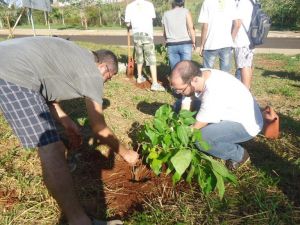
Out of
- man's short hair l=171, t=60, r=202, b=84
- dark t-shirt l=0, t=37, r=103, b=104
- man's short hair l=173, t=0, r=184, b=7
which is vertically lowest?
man's short hair l=171, t=60, r=202, b=84

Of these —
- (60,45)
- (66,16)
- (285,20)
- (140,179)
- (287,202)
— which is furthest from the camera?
(66,16)

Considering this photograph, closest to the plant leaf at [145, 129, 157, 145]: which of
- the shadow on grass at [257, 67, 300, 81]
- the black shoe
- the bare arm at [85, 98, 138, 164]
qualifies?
the bare arm at [85, 98, 138, 164]

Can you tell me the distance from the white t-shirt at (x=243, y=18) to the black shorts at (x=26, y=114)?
11.3ft

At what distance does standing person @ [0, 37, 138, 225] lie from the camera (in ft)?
6.97

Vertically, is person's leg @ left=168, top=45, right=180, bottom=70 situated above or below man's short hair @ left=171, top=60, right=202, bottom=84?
below

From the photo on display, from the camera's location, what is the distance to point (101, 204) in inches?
108

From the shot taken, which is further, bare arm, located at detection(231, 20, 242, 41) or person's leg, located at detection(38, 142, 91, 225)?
bare arm, located at detection(231, 20, 242, 41)

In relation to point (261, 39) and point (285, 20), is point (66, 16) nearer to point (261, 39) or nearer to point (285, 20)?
point (285, 20)

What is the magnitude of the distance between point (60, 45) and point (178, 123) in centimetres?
107

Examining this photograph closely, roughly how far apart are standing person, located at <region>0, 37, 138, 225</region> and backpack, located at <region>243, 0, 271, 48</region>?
293 cm

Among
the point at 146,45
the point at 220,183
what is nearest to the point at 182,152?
the point at 220,183

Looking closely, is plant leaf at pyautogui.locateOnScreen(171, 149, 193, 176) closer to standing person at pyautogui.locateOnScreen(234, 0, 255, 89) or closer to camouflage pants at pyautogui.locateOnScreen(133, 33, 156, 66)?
standing person at pyautogui.locateOnScreen(234, 0, 255, 89)

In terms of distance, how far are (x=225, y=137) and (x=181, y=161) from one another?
871mm

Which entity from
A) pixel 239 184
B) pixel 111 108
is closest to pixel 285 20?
pixel 111 108
